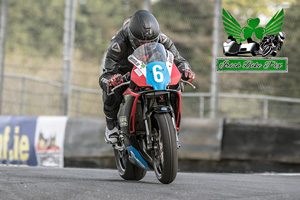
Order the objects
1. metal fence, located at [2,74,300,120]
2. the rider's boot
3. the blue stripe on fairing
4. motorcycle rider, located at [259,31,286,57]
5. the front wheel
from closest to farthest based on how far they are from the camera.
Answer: the front wheel → the blue stripe on fairing → the rider's boot → motorcycle rider, located at [259,31,286,57] → metal fence, located at [2,74,300,120]

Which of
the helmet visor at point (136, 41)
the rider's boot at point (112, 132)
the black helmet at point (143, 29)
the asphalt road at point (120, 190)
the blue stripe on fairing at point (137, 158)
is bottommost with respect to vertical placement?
the asphalt road at point (120, 190)

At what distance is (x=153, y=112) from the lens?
5.54 m

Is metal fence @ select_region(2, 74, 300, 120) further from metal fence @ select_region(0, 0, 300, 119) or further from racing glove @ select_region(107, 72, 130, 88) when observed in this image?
racing glove @ select_region(107, 72, 130, 88)

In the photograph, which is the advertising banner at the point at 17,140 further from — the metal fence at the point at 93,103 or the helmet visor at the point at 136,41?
the helmet visor at the point at 136,41

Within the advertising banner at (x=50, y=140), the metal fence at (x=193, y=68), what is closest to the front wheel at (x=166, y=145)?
the advertising banner at (x=50, y=140)

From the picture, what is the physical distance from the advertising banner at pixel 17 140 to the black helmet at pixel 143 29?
4346 mm

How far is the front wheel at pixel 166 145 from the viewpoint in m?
5.32

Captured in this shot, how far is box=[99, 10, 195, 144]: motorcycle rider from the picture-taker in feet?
19.4

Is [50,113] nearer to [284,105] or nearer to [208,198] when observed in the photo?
[284,105]

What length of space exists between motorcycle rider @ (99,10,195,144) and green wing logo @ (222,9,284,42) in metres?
3.14

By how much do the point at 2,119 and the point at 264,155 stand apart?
14.2 ft

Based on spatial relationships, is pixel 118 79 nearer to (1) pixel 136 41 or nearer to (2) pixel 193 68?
(1) pixel 136 41

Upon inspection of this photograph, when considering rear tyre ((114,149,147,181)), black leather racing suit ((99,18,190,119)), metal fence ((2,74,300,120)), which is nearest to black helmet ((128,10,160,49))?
black leather racing suit ((99,18,190,119))

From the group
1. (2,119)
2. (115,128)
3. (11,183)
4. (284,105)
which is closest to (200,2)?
(284,105)
